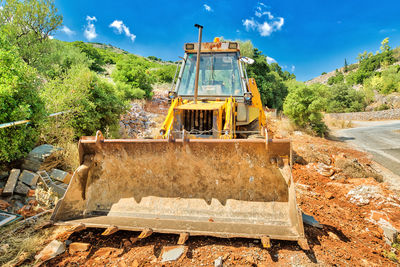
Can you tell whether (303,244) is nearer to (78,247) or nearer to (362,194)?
(78,247)

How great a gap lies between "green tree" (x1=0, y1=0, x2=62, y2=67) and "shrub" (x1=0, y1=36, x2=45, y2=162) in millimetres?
12782

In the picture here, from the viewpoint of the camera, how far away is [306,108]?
14.4 m

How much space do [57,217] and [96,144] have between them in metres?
1.12

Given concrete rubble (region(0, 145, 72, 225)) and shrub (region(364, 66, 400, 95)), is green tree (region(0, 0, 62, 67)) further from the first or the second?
shrub (region(364, 66, 400, 95))

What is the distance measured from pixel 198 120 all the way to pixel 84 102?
4561mm

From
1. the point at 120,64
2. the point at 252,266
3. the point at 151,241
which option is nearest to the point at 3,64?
the point at 151,241

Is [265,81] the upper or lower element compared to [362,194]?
upper

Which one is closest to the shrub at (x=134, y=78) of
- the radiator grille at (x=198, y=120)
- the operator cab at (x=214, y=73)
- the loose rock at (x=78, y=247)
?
the operator cab at (x=214, y=73)

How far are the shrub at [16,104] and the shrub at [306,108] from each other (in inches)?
549

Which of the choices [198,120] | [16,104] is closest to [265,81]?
[198,120]

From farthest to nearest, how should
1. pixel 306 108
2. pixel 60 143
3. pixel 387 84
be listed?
pixel 387 84, pixel 306 108, pixel 60 143

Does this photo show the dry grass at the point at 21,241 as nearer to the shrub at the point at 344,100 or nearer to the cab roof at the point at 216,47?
the cab roof at the point at 216,47

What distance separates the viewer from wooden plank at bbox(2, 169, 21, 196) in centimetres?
401

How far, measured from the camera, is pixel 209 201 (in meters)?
3.31
